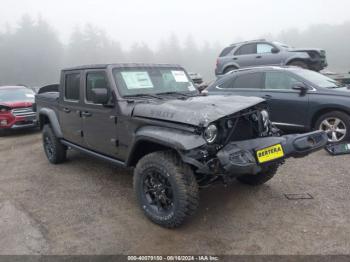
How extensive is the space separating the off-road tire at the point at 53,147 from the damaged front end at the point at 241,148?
11.1 feet

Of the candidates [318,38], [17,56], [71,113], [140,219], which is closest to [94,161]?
[71,113]

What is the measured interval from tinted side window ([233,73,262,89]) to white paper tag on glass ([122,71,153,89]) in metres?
3.30

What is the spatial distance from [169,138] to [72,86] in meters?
2.59

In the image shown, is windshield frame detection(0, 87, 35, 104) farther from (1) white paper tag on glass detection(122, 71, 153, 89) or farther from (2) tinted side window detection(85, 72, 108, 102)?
(1) white paper tag on glass detection(122, 71, 153, 89)

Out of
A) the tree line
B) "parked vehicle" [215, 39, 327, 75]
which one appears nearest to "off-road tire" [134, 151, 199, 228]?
"parked vehicle" [215, 39, 327, 75]

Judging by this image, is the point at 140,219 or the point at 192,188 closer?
the point at 192,188

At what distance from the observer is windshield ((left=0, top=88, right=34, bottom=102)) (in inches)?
385

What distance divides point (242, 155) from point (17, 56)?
173 feet

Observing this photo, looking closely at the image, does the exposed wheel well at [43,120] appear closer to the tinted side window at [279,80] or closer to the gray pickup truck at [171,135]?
the gray pickup truck at [171,135]

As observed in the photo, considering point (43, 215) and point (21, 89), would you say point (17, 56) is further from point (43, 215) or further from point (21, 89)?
point (43, 215)

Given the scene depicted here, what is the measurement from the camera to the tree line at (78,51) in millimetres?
45419

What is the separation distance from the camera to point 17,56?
4775cm

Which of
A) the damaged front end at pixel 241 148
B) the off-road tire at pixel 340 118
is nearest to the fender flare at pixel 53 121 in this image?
the damaged front end at pixel 241 148

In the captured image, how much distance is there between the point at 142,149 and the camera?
12.1 feet
